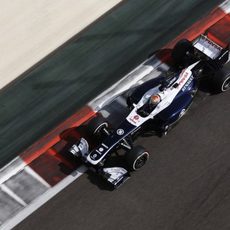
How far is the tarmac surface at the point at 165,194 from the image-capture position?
11.5 m

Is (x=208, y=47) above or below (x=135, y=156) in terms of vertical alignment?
above

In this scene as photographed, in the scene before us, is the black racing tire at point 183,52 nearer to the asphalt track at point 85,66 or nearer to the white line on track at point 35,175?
the asphalt track at point 85,66

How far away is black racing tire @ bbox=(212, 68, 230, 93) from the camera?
12680 millimetres

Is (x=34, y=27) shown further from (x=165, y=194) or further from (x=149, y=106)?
(x=165, y=194)

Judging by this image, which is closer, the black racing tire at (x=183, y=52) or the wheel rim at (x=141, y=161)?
the wheel rim at (x=141, y=161)

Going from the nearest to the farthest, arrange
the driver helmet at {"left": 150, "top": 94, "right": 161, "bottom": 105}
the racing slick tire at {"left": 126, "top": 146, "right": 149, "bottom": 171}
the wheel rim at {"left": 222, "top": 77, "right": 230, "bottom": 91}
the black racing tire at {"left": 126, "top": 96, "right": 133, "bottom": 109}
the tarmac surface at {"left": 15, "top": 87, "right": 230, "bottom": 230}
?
1. the tarmac surface at {"left": 15, "top": 87, "right": 230, "bottom": 230}
2. the racing slick tire at {"left": 126, "top": 146, "right": 149, "bottom": 171}
3. the driver helmet at {"left": 150, "top": 94, "right": 161, "bottom": 105}
4. the black racing tire at {"left": 126, "top": 96, "right": 133, "bottom": 109}
5. the wheel rim at {"left": 222, "top": 77, "right": 230, "bottom": 91}

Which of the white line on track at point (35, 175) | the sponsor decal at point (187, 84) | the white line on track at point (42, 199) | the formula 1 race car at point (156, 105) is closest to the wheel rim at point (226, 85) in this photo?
the formula 1 race car at point (156, 105)

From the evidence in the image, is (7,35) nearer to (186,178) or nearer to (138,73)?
(138,73)

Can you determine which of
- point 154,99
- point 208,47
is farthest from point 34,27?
→ point 208,47

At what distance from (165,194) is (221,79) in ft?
9.03

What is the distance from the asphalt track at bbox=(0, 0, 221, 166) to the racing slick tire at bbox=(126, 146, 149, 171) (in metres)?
2.17

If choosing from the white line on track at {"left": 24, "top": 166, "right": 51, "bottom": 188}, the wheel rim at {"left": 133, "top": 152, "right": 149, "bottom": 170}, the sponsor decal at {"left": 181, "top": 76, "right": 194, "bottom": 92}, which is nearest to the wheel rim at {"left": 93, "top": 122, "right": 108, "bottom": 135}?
the wheel rim at {"left": 133, "top": 152, "right": 149, "bottom": 170}

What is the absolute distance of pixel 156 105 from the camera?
39.7 feet

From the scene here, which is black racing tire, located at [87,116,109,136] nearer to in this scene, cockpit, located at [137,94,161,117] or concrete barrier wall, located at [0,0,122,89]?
cockpit, located at [137,94,161,117]
